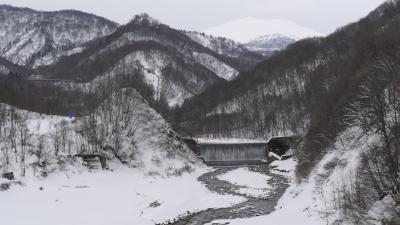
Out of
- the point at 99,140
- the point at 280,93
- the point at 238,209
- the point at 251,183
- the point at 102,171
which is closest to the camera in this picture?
the point at 238,209

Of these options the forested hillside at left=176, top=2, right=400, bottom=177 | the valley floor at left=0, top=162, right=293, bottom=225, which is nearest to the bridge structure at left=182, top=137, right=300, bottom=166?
the forested hillside at left=176, top=2, right=400, bottom=177

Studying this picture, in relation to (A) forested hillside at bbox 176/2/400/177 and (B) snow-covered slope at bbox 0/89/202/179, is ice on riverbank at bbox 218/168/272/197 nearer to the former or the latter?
(B) snow-covered slope at bbox 0/89/202/179

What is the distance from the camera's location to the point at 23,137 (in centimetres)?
4284

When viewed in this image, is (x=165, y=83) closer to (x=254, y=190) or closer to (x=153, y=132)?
(x=153, y=132)

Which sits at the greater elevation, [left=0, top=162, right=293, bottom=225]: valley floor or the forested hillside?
the forested hillside

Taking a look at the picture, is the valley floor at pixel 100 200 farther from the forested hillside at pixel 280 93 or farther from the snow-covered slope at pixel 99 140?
the forested hillside at pixel 280 93

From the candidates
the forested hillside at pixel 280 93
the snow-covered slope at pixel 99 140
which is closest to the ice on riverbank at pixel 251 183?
the snow-covered slope at pixel 99 140

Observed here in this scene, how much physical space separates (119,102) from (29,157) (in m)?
18.1

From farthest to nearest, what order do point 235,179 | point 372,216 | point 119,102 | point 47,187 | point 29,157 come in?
point 119,102 < point 235,179 < point 29,157 < point 47,187 < point 372,216

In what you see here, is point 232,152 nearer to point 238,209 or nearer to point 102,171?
point 102,171

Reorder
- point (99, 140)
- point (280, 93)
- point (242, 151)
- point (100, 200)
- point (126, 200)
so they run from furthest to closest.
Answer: point (280, 93)
point (242, 151)
point (99, 140)
point (126, 200)
point (100, 200)

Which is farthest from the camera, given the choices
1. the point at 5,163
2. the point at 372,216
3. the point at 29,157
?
the point at 29,157

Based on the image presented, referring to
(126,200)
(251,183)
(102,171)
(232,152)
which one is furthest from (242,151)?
(126,200)

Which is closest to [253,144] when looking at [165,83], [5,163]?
[5,163]
